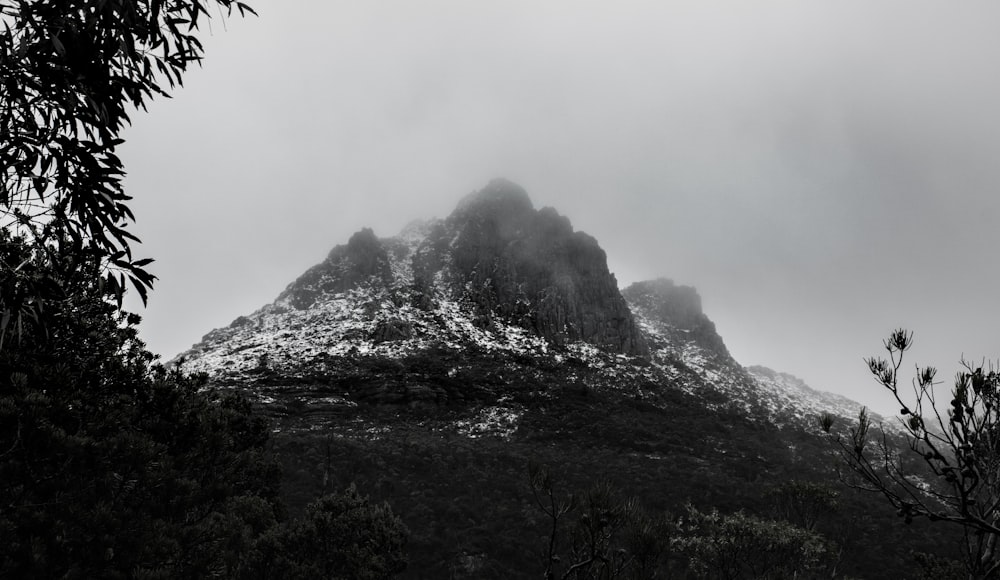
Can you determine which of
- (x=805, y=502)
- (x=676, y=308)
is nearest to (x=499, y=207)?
(x=676, y=308)

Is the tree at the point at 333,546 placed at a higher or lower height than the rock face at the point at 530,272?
lower

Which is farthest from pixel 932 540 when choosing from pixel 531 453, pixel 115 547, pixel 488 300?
pixel 488 300

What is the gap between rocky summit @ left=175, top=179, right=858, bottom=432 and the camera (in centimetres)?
7456

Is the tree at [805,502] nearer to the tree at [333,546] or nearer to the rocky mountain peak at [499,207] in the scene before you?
the tree at [333,546]

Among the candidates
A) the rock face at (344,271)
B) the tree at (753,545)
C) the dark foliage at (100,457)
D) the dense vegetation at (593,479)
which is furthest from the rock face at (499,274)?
the dark foliage at (100,457)

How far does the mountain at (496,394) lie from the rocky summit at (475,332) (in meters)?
0.44

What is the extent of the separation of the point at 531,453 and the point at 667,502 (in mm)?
16653

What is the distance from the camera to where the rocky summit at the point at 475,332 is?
74562mm

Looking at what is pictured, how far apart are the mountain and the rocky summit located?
435 millimetres

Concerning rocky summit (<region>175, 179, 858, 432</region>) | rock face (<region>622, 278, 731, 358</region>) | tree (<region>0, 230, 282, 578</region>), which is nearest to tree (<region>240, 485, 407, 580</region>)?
tree (<region>0, 230, 282, 578</region>)

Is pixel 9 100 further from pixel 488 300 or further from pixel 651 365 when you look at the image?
pixel 488 300

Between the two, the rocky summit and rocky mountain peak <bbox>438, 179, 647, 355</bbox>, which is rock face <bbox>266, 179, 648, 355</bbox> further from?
the rocky summit

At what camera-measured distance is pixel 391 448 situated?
5706 cm

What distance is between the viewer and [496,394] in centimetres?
7606
